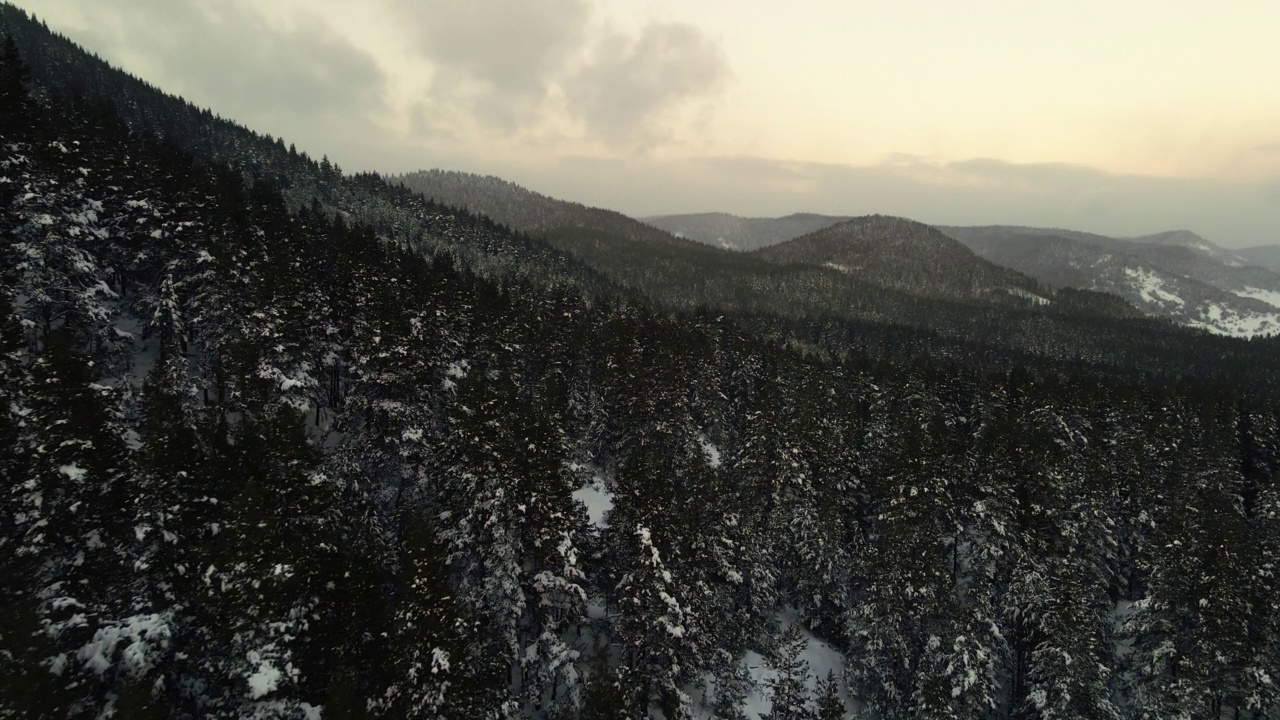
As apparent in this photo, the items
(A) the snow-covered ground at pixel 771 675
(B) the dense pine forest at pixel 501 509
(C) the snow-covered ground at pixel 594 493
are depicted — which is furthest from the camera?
(C) the snow-covered ground at pixel 594 493

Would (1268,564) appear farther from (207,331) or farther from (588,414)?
(207,331)

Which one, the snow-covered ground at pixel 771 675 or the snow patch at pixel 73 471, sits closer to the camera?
the snow patch at pixel 73 471

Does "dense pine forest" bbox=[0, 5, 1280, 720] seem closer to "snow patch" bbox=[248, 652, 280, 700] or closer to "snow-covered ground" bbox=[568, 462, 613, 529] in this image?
"snow patch" bbox=[248, 652, 280, 700]

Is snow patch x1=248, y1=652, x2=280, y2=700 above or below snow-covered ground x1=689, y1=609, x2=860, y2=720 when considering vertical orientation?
Result: above

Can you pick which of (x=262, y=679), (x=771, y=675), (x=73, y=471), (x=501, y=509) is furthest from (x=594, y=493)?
(x=73, y=471)

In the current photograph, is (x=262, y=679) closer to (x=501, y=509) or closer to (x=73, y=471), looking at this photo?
(x=73, y=471)

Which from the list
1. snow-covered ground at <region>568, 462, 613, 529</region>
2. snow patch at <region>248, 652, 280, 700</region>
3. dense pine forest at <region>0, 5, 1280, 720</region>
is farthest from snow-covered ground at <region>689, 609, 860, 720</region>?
snow patch at <region>248, 652, 280, 700</region>

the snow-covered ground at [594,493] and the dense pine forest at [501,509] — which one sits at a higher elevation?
the dense pine forest at [501,509]

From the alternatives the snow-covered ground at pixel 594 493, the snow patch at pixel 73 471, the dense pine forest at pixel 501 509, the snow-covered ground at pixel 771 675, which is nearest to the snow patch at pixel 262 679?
the dense pine forest at pixel 501 509

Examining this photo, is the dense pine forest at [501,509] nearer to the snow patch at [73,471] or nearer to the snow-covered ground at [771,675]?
the snow patch at [73,471]
